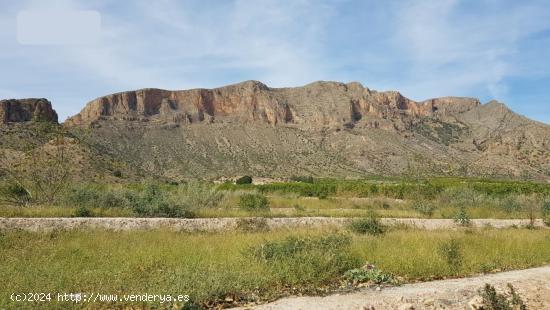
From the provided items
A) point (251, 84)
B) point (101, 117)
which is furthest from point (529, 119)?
point (101, 117)

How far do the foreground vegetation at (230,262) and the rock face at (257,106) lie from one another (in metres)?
117

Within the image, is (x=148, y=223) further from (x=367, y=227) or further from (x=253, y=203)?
(x=253, y=203)

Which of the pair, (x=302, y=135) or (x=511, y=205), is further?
(x=302, y=135)

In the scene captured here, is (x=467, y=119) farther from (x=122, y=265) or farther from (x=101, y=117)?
(x=122, y=265)

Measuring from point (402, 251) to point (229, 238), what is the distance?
5488 mm

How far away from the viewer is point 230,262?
1016cm

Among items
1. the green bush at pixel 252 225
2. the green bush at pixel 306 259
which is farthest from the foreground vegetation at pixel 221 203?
the green bush at pixel 306 259

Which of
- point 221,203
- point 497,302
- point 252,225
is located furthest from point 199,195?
point 497,302

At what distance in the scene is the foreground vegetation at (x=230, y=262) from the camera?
818 centimetres

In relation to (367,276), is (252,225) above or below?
below

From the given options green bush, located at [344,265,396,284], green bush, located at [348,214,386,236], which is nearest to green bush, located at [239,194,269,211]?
green bush, located at [348,214,386,236]

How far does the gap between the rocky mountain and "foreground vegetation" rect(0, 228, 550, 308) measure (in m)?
52.9

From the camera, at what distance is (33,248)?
12.4 m

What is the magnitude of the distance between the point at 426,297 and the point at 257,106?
149345 mm
